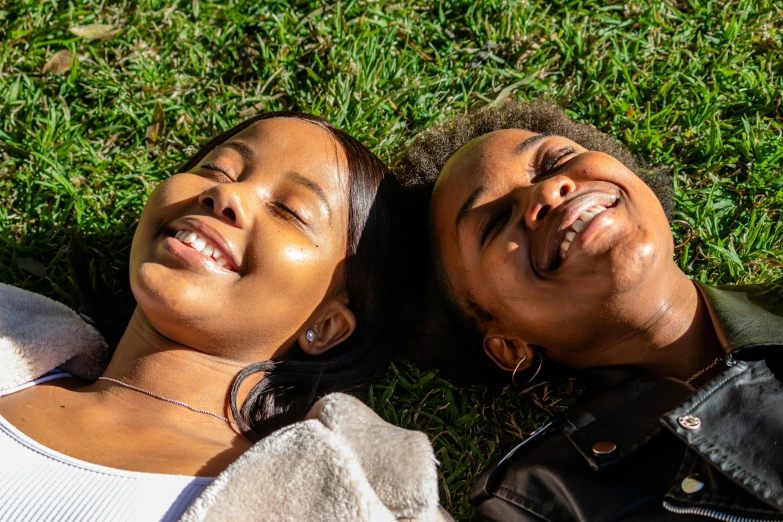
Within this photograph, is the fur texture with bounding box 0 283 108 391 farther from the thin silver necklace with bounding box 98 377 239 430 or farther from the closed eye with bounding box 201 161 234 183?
the closed eye with bounding box 201 161 234 183

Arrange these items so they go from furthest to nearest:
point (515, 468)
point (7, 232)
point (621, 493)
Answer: point (7, 232), point (515, 468), point (621, 493)

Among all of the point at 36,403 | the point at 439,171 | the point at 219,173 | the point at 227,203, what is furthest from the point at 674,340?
the point at 36,403

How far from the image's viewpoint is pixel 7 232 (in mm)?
3605

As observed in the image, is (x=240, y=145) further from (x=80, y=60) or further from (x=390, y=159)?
(x=80, y=60)

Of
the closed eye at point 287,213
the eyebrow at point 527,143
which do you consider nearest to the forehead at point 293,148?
the closed eye at point 287,213

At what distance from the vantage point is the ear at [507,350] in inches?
120

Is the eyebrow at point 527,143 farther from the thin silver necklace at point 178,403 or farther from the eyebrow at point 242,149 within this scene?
the thin silver necklace at point 178,403

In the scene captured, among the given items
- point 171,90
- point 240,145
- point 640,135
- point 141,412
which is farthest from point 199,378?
point 640,135

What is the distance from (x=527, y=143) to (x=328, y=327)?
3.58ft

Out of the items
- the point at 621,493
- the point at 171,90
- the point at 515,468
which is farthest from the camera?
the point at 171,90

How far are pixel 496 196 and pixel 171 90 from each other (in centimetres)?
197

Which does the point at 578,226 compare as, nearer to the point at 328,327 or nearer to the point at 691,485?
the point at 691,485

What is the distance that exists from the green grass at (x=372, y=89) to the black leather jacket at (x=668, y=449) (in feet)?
2.22

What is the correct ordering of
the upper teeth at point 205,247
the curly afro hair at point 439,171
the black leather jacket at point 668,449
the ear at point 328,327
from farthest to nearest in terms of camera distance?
1. the curly afro hair at point 439,171
2. the ear at point 328,327
3. the upper teeth at point 205,247
4. the black leather jacket at point 668,449
